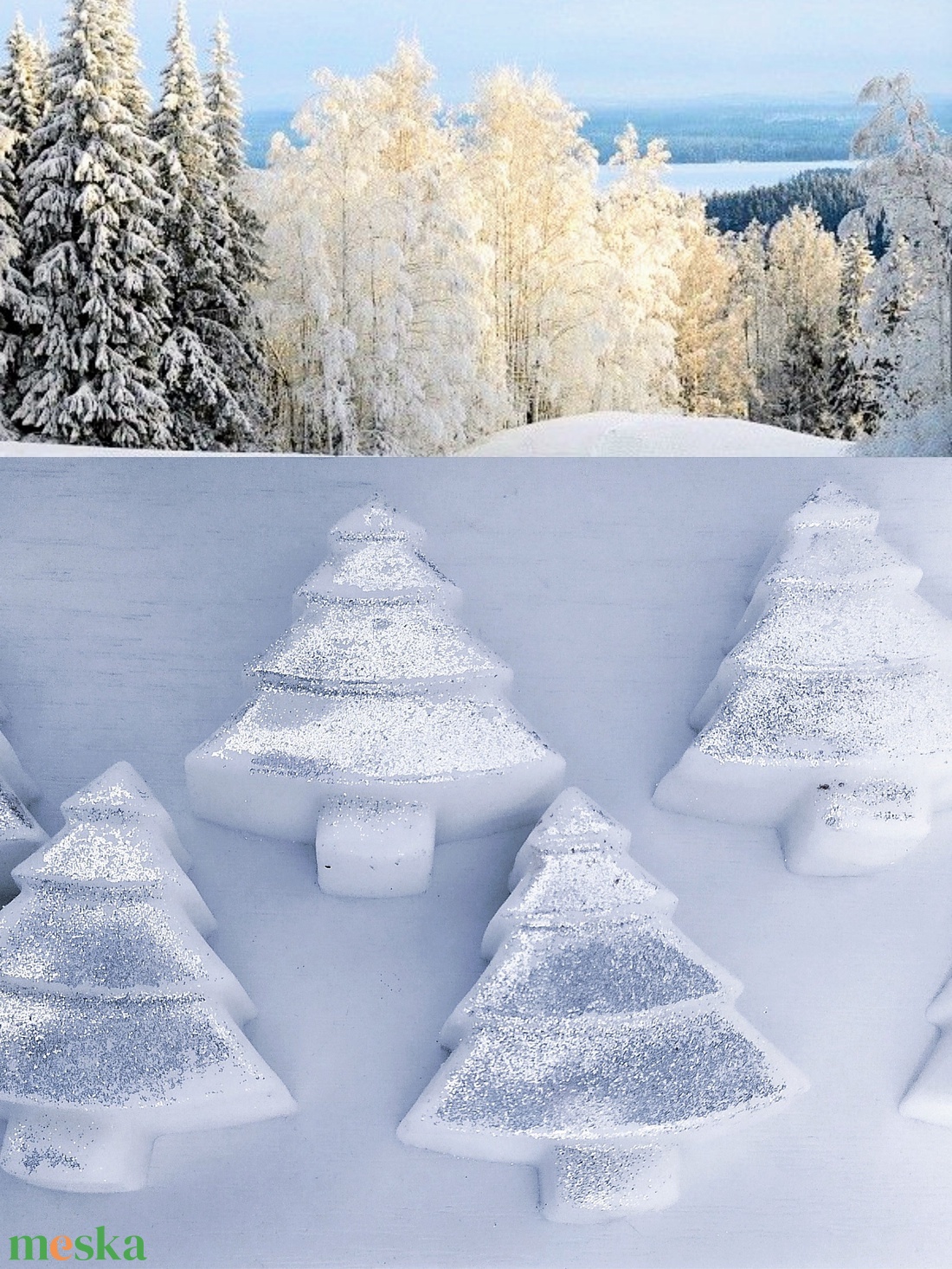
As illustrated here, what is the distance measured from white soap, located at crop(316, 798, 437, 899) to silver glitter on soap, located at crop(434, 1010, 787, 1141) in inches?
4.9

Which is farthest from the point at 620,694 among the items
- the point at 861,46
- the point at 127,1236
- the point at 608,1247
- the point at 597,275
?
the point at 861,46

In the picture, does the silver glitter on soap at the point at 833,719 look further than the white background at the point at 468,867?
Yes

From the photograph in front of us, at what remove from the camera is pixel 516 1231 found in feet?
2.27

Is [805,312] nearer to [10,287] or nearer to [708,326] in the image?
[708,326]

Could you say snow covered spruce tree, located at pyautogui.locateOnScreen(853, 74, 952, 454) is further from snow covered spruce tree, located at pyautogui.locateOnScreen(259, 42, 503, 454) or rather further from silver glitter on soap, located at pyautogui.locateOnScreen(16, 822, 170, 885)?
silver glitter on soap, located at pyautogui.locateOnScreen(16, 822, 170, 885)

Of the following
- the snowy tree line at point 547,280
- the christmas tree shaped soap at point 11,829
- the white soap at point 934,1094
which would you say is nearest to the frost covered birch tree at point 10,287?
the snowy tree line at point 547,280

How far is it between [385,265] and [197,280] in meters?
0.24

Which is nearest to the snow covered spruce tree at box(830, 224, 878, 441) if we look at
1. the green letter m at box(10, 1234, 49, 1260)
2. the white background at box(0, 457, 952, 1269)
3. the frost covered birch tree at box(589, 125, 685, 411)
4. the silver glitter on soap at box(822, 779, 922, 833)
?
the frost covered birch tree at box(589, 125, 685, 411)

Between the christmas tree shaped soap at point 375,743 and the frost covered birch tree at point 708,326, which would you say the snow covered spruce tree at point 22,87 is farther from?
the christmas tree shaped soap at point 375,743

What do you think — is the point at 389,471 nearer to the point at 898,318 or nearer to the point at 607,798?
the point at 607,798

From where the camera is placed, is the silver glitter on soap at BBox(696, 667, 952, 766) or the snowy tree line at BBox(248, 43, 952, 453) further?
the snowy tree line at BBox(248, 43, 952, 453)

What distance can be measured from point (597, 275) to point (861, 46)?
0.46m

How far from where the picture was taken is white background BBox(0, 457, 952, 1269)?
2.28ft

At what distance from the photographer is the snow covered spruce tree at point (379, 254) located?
150cm
